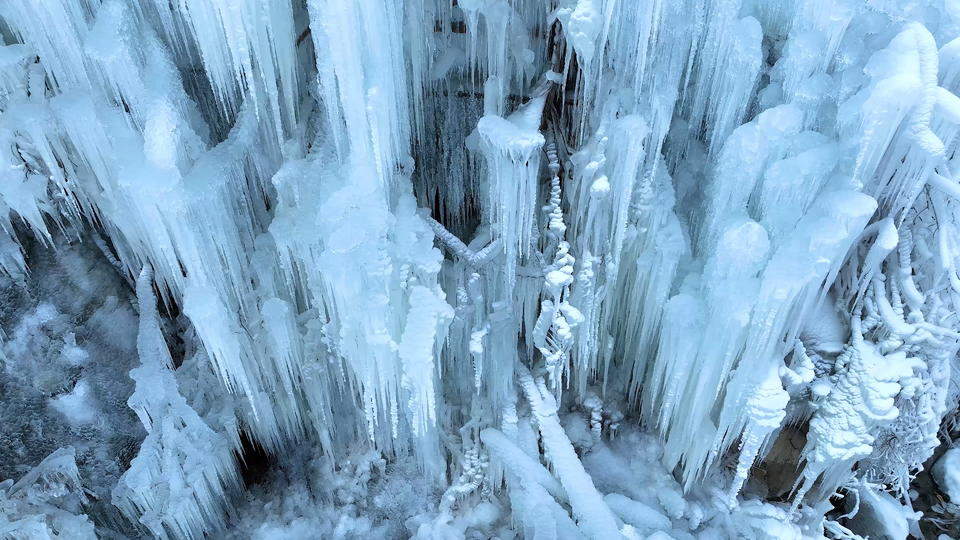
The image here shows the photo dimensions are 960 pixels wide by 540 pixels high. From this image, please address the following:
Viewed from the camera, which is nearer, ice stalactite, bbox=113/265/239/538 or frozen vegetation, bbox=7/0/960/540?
frozen vegetation, bbox=7/0/960/540

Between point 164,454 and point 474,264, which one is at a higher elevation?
point 474,264

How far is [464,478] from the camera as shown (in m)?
5.58

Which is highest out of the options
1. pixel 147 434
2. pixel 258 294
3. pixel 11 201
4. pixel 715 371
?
pixel 11 201

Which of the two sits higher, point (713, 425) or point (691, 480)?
point (713, 425)

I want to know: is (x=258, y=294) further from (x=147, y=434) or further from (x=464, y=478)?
(x=464, y=478)

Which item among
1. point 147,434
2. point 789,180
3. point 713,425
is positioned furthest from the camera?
point 147,434

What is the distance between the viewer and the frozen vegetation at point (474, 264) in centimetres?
395

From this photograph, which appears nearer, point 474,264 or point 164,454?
point 474,264

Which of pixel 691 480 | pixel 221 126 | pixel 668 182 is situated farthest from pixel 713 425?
pixel 221 126

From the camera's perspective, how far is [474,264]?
4.66 m

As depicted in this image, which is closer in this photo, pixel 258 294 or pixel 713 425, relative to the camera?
pixel 258 294

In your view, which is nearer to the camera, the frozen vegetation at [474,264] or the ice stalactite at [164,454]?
the frozen vegetation at [474,264]

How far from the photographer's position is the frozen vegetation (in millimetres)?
3949

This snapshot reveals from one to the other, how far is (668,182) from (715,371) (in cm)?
151
